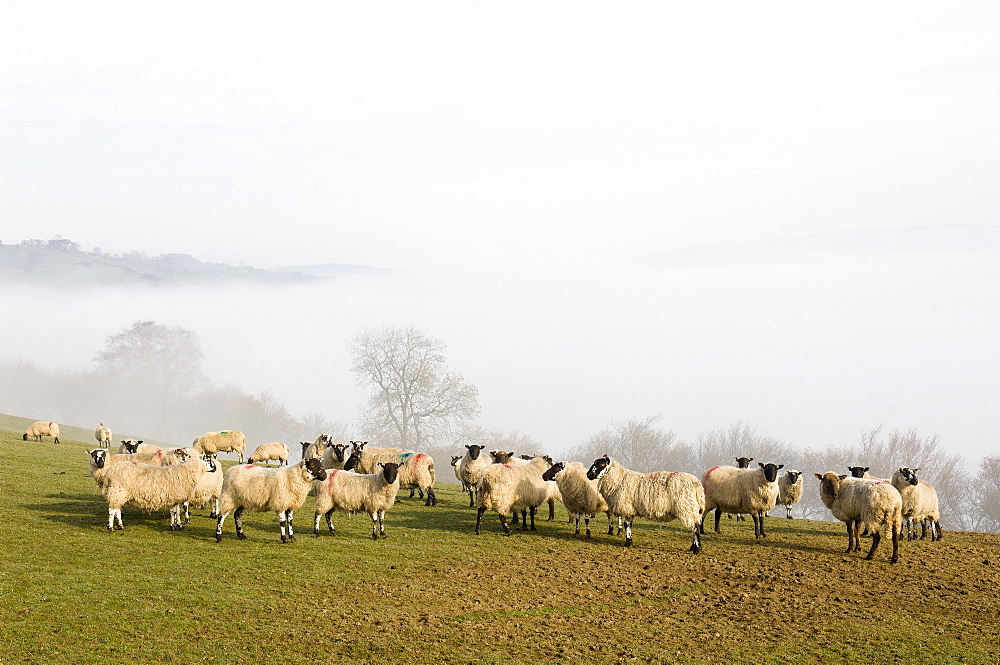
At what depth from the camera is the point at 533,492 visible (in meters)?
19.9

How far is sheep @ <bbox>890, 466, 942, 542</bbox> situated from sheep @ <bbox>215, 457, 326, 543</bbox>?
53.9 ft

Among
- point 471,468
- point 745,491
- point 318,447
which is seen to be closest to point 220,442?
point 318,447

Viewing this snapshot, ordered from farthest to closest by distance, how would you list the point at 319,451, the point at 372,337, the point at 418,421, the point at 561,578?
the point at 372,337 → the point at 418,421 → the point at 319,451 → the point at 561,578

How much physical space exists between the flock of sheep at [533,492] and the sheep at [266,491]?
25 millimetres

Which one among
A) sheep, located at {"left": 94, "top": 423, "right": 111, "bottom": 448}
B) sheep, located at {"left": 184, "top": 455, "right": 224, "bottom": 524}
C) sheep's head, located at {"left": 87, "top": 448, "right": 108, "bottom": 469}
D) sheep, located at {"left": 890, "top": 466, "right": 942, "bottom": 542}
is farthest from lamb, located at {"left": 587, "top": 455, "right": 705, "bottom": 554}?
sheep, located at {"left": 94, "top": 423, "right": 111, "bottom": 448}

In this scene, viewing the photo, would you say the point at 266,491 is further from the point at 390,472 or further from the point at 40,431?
the point at 40,431

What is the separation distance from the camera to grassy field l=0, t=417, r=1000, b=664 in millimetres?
10953

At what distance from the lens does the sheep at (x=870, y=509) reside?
687 inches

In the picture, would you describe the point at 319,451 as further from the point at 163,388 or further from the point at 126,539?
the point at 163,388

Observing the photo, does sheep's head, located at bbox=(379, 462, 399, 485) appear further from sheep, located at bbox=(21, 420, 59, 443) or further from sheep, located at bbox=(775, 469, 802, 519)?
sheep, located at bbox=(21, 420, 59, 443)

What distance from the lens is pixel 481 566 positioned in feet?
52.4

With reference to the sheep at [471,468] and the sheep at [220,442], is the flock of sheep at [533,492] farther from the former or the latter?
the sheep at [220,442]

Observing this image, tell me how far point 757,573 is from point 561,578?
4802mm

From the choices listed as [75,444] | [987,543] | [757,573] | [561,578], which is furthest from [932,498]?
[75,444]
